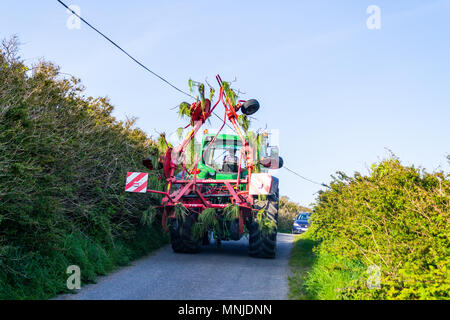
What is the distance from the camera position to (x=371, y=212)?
7129 mm

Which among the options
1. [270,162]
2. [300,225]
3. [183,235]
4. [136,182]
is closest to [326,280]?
[270,162]

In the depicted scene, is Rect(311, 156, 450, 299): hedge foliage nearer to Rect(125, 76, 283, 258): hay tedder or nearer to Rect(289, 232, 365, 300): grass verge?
Rect(289, 232, 365, 300): grass verge

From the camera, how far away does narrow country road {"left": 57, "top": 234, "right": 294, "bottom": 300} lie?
18.0ft

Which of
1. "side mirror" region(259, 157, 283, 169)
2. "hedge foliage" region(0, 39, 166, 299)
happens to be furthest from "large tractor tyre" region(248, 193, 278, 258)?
"hedge foliage" region(0, 39, 166, 299)

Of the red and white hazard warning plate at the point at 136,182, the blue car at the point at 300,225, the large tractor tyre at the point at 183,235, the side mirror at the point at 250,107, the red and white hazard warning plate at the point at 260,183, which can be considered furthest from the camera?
the blue car at the point at 300,225

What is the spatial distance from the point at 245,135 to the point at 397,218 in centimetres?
415

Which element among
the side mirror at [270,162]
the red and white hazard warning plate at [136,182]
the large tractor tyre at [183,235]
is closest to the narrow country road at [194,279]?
the large tractor tyre at [183,235]

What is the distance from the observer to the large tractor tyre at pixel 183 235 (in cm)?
872

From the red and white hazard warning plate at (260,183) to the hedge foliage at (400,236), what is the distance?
1.68 metres

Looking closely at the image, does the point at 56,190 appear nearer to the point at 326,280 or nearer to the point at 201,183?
the point at 201,183

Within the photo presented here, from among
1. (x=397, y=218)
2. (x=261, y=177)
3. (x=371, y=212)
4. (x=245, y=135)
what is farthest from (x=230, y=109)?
(x=397, y=218)

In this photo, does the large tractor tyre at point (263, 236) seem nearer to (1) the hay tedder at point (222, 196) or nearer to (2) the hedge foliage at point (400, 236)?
(1) the hay tedder at point (222, 196)
